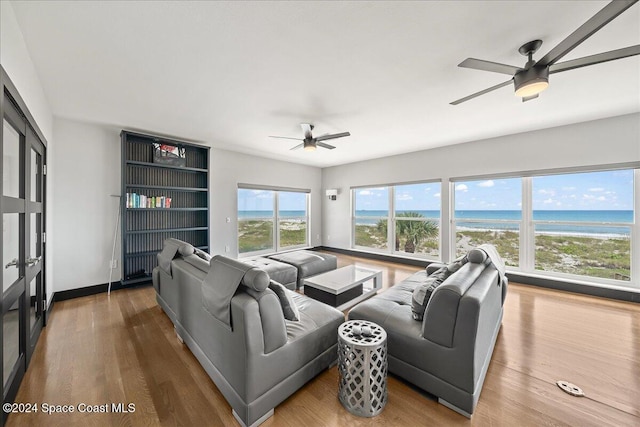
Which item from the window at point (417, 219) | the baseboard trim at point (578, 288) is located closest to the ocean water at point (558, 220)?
the window at point (417, 219)

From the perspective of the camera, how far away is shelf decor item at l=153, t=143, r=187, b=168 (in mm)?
4148

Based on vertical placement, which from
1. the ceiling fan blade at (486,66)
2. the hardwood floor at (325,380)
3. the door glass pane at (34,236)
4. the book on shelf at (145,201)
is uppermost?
the ceiling fan blade at (486,66)

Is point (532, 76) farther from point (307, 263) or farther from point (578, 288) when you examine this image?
point (578, 288)

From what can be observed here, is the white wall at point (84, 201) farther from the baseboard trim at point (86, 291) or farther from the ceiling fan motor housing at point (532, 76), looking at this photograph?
the ceiling fan motor housing at point (532, 76)

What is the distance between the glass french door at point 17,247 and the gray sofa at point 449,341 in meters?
2.51

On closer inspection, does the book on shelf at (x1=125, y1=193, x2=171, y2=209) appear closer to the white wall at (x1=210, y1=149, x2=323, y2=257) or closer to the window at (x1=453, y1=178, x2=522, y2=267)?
the white wall at (x1=210, y1=149, x2=323, y2=257)

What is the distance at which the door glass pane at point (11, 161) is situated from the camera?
64.1 inches

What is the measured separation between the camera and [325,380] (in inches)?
71.4

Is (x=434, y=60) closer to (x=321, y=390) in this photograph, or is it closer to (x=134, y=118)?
(x=321, y=390)

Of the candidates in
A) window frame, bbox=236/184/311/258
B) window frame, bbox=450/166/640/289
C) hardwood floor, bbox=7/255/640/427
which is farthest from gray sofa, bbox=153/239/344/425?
window frame, bbox=450/166/640/289

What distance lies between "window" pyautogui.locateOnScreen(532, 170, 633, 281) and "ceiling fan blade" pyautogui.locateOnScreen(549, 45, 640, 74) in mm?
2951

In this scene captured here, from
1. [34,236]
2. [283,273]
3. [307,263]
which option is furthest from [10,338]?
[307,263]

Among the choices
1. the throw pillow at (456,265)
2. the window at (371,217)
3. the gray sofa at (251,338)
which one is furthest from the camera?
the window at (371,217)

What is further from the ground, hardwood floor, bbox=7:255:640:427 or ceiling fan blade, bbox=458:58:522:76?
ceiling fan blade, bbox=458:58:522:76
